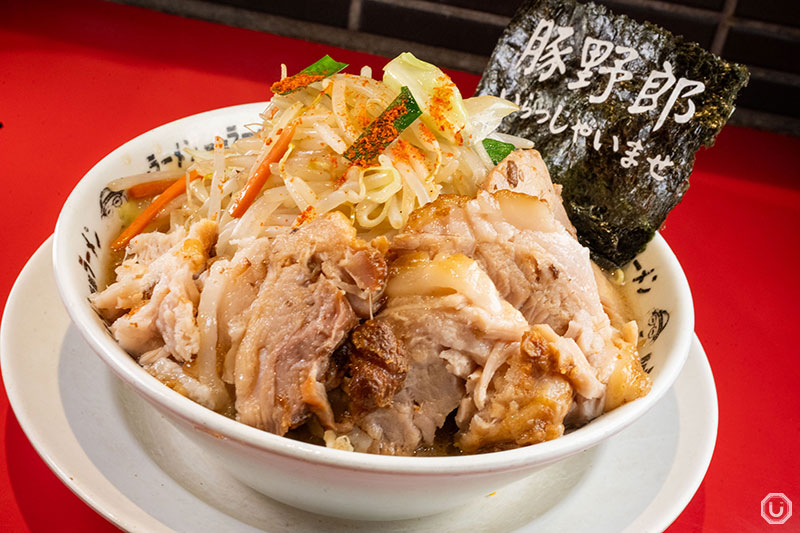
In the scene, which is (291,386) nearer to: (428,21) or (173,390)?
(173,390)

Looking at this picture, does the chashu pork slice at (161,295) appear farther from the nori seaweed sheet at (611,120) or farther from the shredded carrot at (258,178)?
the nori seaweed sheet at (611,120)

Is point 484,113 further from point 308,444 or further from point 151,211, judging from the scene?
point 308,444

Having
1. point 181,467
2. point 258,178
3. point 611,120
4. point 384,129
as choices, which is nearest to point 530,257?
point 384,129

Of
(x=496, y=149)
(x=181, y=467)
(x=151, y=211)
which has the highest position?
(x=496, y=149)

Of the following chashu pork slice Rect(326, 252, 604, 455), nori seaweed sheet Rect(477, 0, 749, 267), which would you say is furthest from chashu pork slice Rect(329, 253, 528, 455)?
nori seaweed sheet Rect(477, 0, 749, 267)

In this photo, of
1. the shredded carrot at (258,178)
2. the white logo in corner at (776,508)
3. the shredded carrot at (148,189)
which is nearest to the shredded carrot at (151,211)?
the shredded carrot at (148,189)

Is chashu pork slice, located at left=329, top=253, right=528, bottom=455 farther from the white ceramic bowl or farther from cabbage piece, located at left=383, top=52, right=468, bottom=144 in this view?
cabbage piece, located at left=383, top=52, right=468, bottom=144
